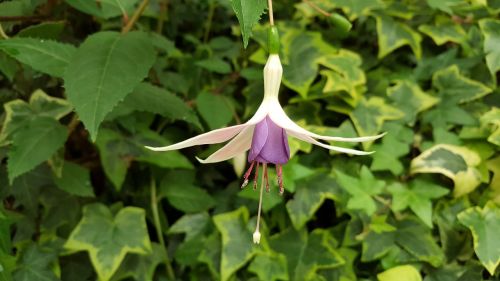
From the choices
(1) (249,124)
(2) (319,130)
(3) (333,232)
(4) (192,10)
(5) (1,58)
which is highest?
(1) (249,124)

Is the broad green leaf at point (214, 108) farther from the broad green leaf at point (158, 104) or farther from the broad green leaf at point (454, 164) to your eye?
the broad green leaf at point (454, 164)

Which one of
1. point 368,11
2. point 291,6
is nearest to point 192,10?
point 291,6

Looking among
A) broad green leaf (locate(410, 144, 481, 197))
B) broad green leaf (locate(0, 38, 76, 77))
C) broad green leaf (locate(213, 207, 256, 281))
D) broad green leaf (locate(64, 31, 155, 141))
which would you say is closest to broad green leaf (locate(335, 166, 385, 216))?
broad green leaf (locate(410, 144, 481, 197))

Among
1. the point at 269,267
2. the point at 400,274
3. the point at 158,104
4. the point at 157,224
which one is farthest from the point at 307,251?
the point at 158,104

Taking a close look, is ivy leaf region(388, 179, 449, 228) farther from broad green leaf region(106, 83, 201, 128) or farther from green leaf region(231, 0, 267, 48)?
green leaf region(231, 0, 267, 48)

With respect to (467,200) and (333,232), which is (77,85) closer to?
(333,232)
